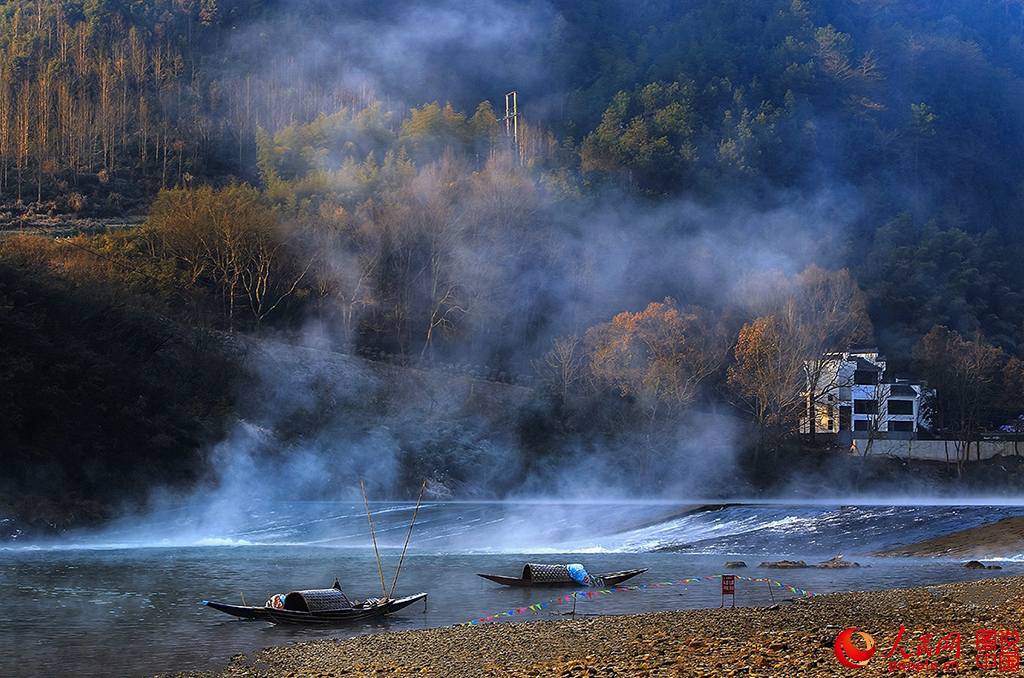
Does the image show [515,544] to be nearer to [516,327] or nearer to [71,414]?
[71,414]

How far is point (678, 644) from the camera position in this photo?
62.5 ft

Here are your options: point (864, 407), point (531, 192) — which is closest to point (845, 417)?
point (864, 407)

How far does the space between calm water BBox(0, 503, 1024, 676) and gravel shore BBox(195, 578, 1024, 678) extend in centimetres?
194

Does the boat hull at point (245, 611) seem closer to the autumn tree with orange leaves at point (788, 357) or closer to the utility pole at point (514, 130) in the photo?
the autumn tree with orange leaves at point (788, 357)

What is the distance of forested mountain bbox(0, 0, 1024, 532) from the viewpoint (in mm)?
76125

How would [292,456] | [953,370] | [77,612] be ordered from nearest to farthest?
[77,612] → [292,456] → [953,370]

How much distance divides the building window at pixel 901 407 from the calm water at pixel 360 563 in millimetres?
30418

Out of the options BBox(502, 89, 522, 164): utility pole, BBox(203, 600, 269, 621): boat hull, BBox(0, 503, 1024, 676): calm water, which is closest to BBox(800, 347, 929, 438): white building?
BBox(0, 503, 1024, 676): calm water

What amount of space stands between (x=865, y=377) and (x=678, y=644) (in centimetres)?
6524

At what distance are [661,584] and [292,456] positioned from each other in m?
41.4

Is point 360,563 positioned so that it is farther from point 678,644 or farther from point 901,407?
point 901,407

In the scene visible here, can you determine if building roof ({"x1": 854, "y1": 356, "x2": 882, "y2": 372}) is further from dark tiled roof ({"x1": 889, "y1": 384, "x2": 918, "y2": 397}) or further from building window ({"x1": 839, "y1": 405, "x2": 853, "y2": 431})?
building window ({"x1": 839, "y1": 405, "x2": 853, "y2": 431})

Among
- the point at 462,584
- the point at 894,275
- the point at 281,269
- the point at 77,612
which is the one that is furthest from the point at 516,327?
the point at 77,612

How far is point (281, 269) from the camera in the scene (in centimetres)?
8450
